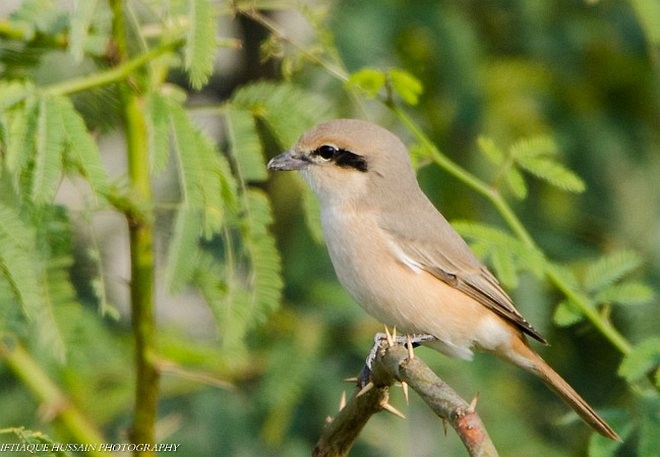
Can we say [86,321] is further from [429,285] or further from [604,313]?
[604,313]

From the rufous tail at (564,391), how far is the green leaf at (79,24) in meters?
1.77

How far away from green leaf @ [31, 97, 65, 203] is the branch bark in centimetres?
97

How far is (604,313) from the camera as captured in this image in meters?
3.71

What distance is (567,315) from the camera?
12.1ft

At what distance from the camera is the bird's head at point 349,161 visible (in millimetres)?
3871

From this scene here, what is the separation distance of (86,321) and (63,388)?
0.31m

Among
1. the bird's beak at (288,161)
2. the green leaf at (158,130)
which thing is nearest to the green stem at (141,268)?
the green leaf at (158,130)

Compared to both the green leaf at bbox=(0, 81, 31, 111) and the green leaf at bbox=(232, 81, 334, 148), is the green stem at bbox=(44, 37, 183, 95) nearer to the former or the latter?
the green leaf at bbox=(0, 81, 31, 111)

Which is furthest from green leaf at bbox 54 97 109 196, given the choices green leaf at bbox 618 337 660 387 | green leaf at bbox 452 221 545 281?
green leaf at bbox 618 337 660 387

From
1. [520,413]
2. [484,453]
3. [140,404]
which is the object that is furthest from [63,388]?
[484,453]

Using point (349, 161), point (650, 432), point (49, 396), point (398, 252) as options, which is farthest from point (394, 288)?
point (49, 396)

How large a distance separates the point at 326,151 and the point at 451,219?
1.78 metres

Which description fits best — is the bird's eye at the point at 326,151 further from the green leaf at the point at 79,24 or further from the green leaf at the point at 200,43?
the green leaf at the point at 79,24

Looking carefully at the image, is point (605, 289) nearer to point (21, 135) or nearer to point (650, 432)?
point (650, 432)
